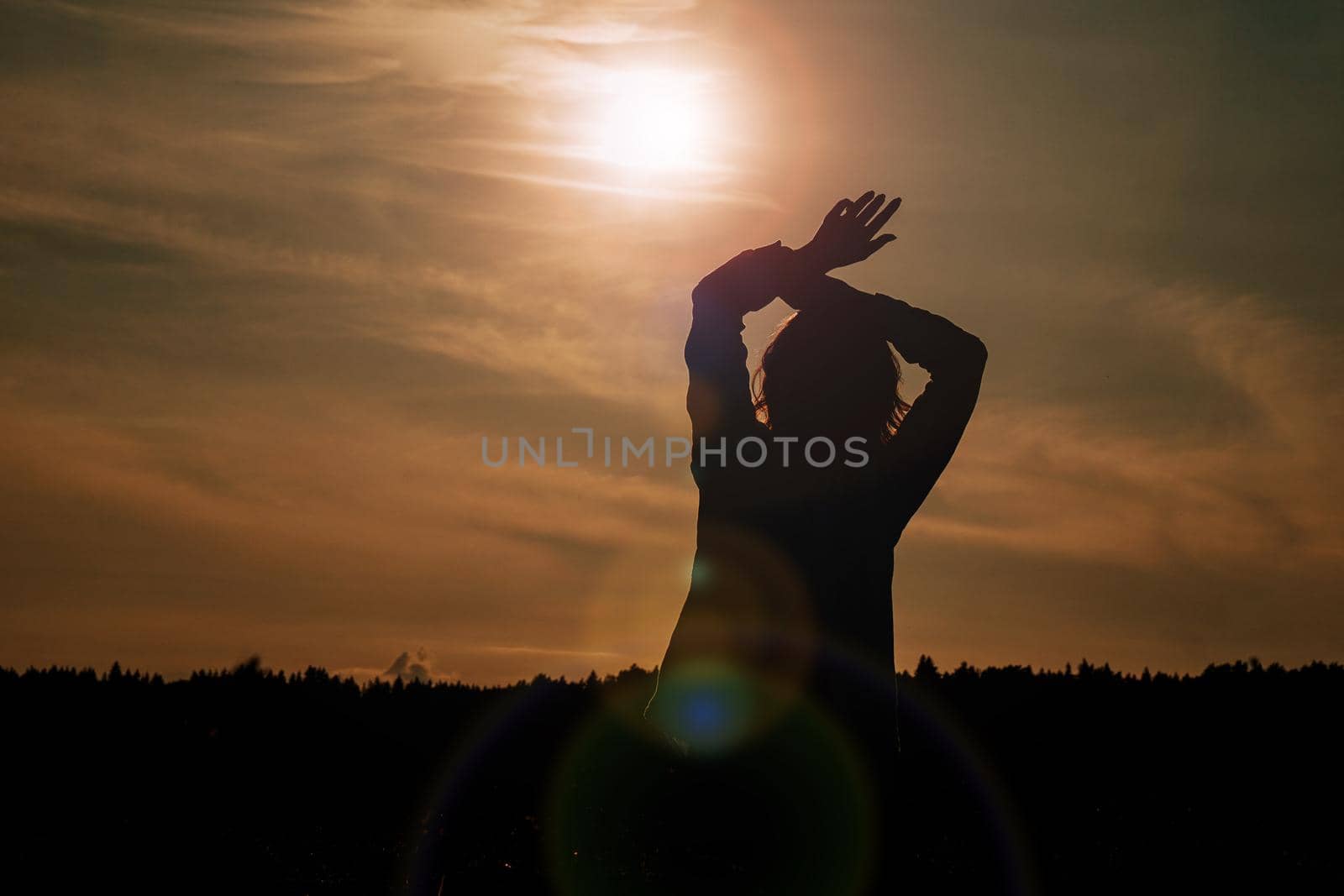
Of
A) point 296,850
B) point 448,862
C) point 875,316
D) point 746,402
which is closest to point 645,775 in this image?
point 448,862

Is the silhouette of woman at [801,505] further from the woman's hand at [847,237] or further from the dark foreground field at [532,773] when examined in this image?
the dark foreground field at [532,773]

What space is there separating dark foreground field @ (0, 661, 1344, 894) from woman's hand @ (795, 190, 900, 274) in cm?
471

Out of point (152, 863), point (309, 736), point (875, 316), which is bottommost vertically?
point (152, 863)

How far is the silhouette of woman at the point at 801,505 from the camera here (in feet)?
14.1

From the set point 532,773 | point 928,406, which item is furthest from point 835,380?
point 532,773

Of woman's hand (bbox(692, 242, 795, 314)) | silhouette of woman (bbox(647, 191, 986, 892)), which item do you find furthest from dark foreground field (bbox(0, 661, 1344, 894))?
woman's hand (bbox(692, 242, 795, 314))

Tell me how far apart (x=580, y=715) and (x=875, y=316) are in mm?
10320

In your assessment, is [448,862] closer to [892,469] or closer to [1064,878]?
[892,469]

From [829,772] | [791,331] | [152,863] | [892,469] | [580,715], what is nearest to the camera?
[829,772]

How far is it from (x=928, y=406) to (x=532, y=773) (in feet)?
30.8

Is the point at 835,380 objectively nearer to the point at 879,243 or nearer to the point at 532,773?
the point at 879,243

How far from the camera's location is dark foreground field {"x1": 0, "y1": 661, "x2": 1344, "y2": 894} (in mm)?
9828

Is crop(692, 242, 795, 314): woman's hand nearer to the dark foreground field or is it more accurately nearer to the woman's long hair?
the woman's long hair

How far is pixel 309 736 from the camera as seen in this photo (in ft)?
47.2
